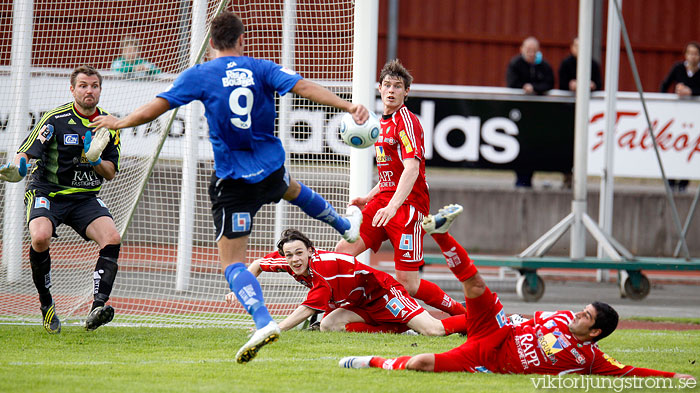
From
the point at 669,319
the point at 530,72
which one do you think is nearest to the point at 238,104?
the point at 669,319

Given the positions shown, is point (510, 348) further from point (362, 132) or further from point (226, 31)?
point (226, 31)

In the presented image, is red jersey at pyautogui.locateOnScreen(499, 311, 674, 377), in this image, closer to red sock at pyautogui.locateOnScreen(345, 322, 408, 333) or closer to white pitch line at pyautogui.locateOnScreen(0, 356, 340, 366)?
white pitch line at pyautogui.locateOnScreen(0, 356, 340, 366)

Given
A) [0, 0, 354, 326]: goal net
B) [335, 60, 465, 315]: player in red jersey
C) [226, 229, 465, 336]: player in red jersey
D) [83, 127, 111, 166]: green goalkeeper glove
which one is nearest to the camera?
[83, 127, 111, 166]: green goalkeeper glove

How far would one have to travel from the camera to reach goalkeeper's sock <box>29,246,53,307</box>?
786 centimetres

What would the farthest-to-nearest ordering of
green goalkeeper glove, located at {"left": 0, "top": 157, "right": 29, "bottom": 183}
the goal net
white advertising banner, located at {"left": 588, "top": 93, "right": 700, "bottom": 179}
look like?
white advertising banner, located at {"left": 588, "top": 93, "right": 700, "bottom": 179} < the goal net < green goalkeeper glove, located at {"left": 0, "top": 157, "right": 29, "bottom": 183}

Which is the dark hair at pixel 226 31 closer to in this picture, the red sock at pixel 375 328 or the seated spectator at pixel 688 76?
the red sock at pixel 375 328

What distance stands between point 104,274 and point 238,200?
7.86ft

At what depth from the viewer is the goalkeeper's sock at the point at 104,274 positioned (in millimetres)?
7879

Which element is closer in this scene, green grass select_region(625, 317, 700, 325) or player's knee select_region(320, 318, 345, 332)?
player's knee select_region(320, 318, 345, 332)

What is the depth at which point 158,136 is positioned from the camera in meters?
9.60

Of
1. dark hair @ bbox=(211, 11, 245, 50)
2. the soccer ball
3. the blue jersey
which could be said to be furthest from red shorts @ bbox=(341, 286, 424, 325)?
dark hair @ bbox=(211, 11, 245, 50)

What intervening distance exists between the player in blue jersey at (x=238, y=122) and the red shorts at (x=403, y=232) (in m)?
2.31

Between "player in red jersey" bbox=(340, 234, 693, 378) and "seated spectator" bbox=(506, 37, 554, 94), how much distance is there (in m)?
9.64

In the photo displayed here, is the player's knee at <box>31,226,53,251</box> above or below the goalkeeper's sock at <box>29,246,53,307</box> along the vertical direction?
above
